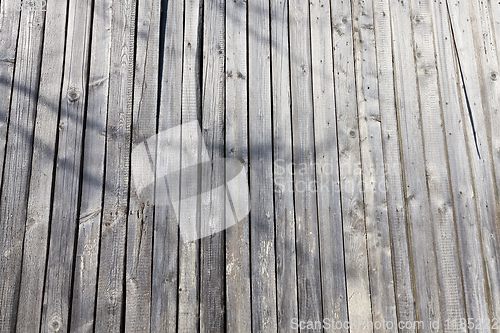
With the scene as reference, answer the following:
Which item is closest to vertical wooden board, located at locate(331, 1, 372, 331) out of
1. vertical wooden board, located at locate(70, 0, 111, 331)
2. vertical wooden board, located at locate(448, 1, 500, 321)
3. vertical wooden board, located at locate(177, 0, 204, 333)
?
vertical wooden board, located at locate(448, 1, 500, 321)

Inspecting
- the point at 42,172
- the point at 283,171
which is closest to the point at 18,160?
the point at 42,172

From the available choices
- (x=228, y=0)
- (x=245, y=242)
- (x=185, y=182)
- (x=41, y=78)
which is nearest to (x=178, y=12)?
(x=228, y=0)

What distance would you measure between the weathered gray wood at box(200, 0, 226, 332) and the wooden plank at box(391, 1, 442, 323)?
3.57 feet

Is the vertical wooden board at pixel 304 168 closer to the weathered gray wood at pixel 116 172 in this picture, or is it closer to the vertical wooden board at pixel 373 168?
the vertical wooden board at pixel 373 168

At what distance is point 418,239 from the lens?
2020mm

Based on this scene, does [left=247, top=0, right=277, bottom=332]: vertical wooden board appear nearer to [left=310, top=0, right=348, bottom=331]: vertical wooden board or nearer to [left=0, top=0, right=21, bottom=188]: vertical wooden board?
[left=310, top=0, right=348, bottom=331]: vertical wooden board

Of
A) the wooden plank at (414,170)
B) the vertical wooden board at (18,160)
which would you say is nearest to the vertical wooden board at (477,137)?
the wooden plank at (414,170)

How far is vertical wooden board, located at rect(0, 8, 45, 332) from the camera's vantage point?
74.4 inches

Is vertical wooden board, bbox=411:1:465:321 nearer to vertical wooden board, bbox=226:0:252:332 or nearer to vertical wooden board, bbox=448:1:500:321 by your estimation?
vertical wooden board, bbox=448:1:500:321

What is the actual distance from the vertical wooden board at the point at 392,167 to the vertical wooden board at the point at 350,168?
167 mm

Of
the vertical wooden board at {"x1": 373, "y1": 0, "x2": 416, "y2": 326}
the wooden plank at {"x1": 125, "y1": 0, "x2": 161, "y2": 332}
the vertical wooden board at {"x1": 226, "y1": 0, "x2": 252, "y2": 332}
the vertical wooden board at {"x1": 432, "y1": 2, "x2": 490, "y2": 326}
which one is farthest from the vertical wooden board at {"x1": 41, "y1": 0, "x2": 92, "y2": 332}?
the vertical wooden board at {"x1": 432, "y1": 2, "x2": 490, "y2": 326}

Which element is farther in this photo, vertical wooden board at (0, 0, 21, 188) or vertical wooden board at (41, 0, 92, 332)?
vertical wooden board at (0, 0, 21, 188)

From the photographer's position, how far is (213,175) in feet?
6.70

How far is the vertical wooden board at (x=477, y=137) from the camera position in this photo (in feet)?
6.61
